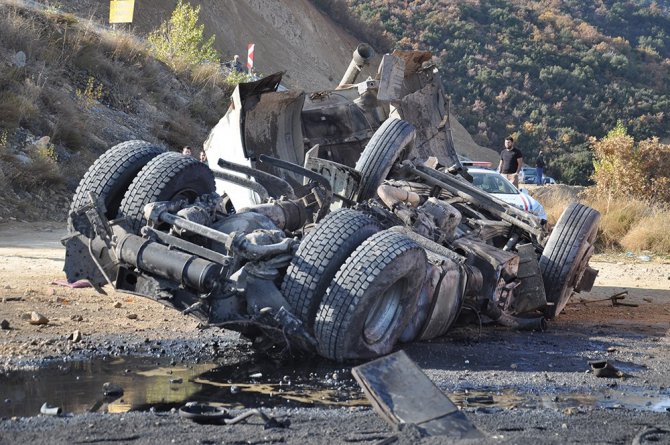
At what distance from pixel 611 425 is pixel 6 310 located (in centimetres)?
511

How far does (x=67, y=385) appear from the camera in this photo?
643 cm

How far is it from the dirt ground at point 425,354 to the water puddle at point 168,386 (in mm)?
298

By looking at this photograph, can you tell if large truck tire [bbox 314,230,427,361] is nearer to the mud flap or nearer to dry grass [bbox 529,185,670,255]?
the mud flap

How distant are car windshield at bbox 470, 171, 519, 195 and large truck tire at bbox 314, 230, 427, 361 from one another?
10.2 m

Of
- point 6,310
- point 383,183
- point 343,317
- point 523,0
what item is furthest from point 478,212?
point 523,0

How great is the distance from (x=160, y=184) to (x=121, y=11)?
18.7 metres

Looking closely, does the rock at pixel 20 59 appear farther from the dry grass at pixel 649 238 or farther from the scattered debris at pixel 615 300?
the scattered debris at pixel 615 300

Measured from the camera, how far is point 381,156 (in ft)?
29.9

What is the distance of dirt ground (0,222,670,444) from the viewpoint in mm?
5137

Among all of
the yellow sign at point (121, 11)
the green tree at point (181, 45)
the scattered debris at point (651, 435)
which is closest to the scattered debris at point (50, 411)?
the scattered debris at point (651, 435)

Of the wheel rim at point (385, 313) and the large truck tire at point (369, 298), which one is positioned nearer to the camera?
the large truck tire at point (369, 298)

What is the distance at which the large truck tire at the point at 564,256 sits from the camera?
9516 mm

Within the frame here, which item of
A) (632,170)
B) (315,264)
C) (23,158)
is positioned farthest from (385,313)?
(632,170)

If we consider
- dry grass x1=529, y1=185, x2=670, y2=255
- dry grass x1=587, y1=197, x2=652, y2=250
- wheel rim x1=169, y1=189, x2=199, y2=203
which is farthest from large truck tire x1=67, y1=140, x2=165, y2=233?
dry grass x1=587, y1=197, x2=652, y2=250
